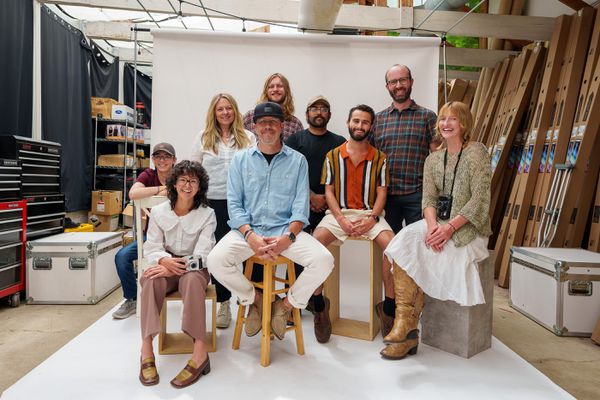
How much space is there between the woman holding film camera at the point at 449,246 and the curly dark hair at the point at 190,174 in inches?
41.8

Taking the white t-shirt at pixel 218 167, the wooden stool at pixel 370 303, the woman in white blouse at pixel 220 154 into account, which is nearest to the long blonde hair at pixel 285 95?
the woman in white blouse at pixel 220 154

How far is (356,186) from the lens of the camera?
255 centimetres

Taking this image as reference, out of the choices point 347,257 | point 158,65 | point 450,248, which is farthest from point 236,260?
point 158,65

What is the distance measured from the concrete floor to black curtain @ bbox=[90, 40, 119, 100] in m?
4.52

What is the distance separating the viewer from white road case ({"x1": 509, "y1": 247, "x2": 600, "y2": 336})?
2668 millimetres

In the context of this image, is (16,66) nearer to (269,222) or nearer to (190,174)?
(190,174)

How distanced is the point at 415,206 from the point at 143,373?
1.85 m

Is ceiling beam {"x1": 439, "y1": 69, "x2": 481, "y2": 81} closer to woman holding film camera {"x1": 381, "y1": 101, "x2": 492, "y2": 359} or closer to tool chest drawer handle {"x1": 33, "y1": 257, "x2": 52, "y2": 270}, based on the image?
woman holding film camera {"x1": 381, "y1": 101, "x2": 492, "y2": 359}

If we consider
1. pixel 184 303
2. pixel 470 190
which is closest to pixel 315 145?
pixel 470 190

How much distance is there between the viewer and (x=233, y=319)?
2.70m

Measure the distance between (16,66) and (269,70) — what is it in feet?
9.04

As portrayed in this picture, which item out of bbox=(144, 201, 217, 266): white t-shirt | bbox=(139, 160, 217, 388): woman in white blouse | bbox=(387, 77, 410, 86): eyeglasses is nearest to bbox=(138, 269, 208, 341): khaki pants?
bbox=(139, 160, 217, 388): woman in white blouse

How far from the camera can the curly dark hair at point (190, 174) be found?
213 centimetres

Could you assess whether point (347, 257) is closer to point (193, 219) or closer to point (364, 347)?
point (364, 347)
